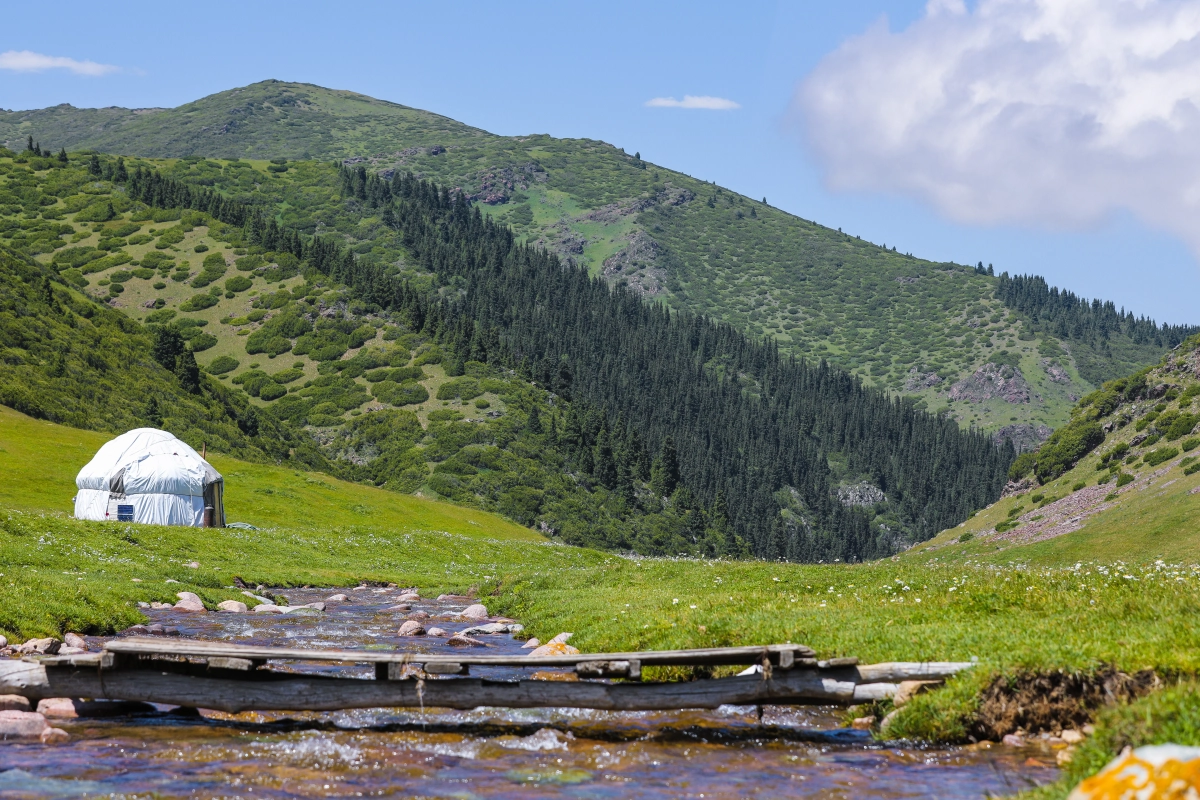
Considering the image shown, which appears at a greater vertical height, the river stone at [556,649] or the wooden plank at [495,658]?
the wooden plank at [495,658]

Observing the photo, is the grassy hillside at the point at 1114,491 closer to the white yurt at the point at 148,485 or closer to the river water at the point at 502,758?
the river water at the point at 502,758

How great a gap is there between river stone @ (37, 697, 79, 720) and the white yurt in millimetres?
47186

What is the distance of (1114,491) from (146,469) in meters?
75.0

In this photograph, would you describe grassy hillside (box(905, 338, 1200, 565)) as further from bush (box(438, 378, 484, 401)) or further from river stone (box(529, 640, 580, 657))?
bush (box(438, 378, 484, 401))

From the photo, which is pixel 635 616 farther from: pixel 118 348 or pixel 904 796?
pixel 118 348

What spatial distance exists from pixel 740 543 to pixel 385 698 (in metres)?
160

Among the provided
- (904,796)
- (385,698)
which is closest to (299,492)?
(385,698)

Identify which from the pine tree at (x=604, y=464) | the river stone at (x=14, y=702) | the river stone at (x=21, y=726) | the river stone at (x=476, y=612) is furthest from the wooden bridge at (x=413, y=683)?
the pine tree at (x=604, y=464)

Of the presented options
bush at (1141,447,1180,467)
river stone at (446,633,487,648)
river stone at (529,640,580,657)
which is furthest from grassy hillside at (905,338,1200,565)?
river stone at (529,640,580,657)

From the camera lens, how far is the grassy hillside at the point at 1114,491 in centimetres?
5950

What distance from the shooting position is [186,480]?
6150 centimetres

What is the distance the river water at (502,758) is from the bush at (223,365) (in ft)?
491

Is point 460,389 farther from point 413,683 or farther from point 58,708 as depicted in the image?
point 413,683

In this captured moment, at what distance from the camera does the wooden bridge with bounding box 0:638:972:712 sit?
13133mm
